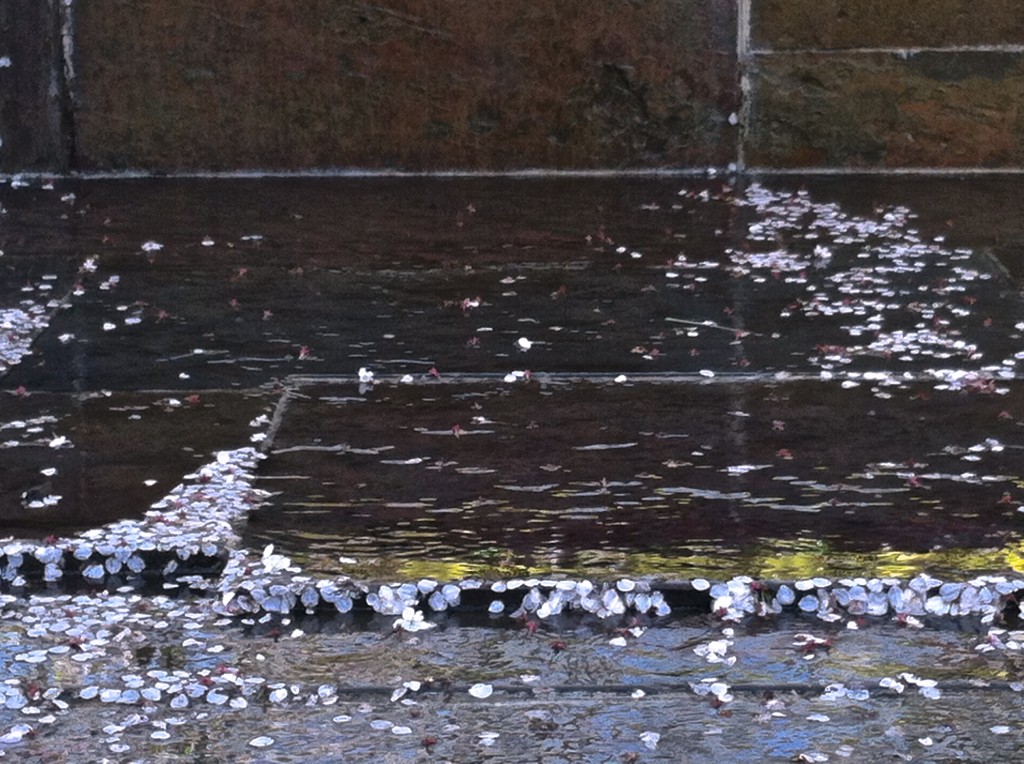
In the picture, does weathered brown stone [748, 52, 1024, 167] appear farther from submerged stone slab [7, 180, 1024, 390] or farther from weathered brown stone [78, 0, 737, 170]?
submerged stone slab [7, 180, 1024, 390]

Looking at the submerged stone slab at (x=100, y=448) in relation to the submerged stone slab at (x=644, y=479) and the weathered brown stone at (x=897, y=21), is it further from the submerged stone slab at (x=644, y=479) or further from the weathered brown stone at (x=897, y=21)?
the weathered brown stone at (x=897, y=21)

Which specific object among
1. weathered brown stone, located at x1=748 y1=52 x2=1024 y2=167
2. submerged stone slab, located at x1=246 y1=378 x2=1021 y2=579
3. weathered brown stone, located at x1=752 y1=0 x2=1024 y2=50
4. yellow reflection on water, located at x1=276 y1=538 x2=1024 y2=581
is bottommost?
yellow reflection on water, located at x1=276 y1=538 x2=1024 y2=581

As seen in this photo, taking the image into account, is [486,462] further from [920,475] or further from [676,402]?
[920,475]

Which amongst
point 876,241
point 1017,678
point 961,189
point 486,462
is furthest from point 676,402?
point 961,189

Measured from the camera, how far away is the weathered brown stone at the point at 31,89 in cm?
613

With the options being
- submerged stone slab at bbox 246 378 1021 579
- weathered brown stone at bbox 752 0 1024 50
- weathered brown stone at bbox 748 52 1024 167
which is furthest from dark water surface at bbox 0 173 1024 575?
weathered brown stone at bbox 752 0 1024 50

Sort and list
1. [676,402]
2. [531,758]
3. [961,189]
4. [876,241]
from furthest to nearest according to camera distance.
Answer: [961,189] < [876,241] < [676,402] < [531,758]

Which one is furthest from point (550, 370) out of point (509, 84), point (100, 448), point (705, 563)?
point (509, 84)

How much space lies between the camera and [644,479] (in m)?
2.92

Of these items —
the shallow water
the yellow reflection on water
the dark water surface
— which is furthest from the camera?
the dark water surface

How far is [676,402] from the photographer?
3.39 metres

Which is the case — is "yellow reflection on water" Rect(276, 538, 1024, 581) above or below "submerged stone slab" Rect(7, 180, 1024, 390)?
below

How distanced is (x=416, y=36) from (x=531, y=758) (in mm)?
4543

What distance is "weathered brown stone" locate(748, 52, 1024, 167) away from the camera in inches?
241
